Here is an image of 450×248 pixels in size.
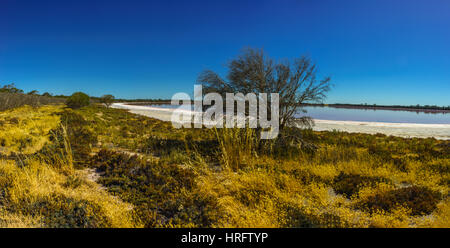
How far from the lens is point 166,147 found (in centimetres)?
1023

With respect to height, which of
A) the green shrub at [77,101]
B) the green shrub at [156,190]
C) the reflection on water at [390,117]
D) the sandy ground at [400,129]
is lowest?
the green shrub at [156,190]

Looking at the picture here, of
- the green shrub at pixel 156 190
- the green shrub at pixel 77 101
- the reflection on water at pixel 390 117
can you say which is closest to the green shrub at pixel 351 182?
the green shrub at pixel 156 190

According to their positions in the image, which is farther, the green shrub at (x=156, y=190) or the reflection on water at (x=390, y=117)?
the reflection on water at (x=390, y=117)

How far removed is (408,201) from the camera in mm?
4449

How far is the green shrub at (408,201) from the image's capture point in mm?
4242

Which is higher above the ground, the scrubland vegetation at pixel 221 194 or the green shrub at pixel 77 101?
the green shrub at pixel 77 101

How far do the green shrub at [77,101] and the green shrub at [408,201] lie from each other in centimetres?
4187

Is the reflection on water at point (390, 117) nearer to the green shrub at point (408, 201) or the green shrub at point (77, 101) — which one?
the green shrub at point (77, 101)

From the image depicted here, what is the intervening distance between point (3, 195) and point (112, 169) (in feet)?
7.84

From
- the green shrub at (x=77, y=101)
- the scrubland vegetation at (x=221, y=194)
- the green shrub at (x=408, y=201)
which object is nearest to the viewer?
the scrubland vegetation at (x=221, y=194)

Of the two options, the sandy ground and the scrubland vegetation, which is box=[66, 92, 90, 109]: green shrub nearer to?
the scrubland vegetation
